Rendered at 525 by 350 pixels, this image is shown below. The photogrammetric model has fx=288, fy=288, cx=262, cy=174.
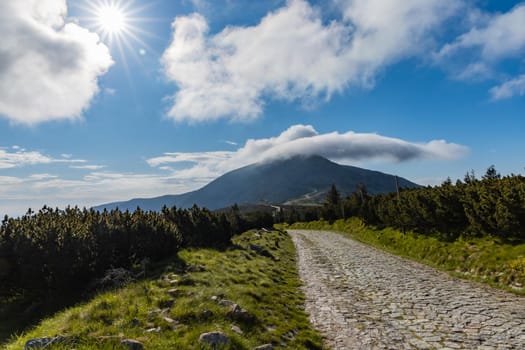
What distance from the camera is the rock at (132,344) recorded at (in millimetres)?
6523

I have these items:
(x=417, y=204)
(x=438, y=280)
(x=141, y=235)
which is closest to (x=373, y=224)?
(x=417, y=204)

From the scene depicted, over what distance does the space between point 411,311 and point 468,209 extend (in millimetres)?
15815

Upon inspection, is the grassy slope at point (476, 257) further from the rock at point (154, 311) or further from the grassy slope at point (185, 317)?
the rock at point (154, 311)

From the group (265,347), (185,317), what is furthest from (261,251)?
(265,347)

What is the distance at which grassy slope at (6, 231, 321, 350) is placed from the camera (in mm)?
7317

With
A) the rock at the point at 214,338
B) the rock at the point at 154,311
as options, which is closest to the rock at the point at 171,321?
the rock at the point at 154,311

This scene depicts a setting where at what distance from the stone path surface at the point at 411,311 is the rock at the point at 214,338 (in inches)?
133

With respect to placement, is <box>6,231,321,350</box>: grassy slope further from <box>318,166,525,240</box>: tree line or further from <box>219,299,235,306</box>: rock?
<box>318,166,525,240</box>: tree line

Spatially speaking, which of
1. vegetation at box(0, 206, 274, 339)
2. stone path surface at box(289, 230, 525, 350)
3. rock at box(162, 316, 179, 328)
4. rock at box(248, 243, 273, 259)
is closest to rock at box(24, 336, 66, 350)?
rock at box(162, 316, 179, 328)

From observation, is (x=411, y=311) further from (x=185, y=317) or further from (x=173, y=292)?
(x=173, y=292)

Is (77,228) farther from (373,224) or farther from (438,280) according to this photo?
(373,224)

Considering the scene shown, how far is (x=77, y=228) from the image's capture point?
1675 cm

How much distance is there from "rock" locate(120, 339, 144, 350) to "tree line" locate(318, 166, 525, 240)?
2134 centimetres

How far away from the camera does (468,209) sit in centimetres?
2266
